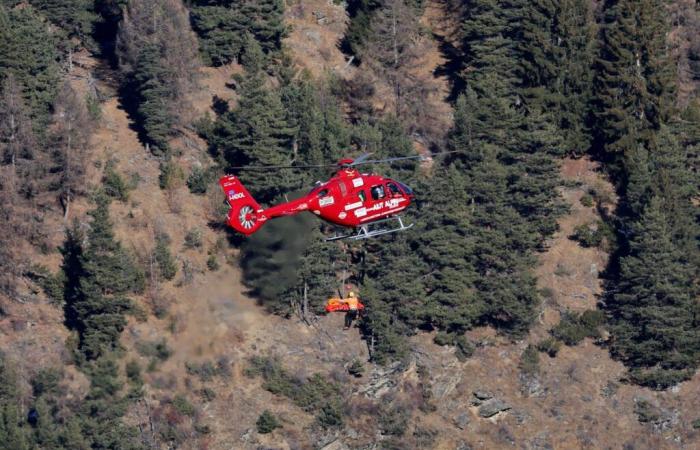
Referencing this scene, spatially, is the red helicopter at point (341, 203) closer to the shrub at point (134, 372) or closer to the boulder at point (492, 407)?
the shrub at point (134, 372)

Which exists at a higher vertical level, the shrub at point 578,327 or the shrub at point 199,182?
the shrub at point 199,182

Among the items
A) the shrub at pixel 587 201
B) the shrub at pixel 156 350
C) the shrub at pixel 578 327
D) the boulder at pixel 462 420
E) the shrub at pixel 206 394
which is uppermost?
the shrub at pixel 587 201

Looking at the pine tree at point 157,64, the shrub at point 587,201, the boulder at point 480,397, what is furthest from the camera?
the shrub at point 587,201

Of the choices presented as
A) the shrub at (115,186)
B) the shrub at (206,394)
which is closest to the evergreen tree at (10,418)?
the shrub at (206,394)

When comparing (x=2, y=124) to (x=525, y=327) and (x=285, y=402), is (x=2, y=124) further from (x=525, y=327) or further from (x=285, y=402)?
Result: (x=525, y=327)

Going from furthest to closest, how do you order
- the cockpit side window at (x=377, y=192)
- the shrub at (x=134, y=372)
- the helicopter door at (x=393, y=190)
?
the shrub at (x=134, y=372) < the helicopter door at (x=393, y=190) < the cockpit side window at (x=377, y=192)

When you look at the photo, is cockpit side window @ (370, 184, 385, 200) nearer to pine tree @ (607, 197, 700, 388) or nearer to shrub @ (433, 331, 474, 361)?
shrub @ (433, 331, 474, 361)

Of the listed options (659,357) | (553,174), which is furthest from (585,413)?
(553,174)

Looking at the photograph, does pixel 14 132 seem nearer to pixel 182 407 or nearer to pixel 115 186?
pixel 115 186

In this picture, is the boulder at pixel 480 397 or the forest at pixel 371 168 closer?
the forest at pixel 371 168
